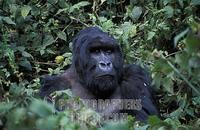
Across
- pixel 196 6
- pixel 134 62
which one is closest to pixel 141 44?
pixel 134 62

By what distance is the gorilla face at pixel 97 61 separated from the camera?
4332 millimetres

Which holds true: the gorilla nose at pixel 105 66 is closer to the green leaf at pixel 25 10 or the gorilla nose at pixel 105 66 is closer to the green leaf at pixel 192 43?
the green leaf at pixel 25 10

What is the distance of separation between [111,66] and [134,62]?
88cm

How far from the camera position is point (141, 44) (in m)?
5.36

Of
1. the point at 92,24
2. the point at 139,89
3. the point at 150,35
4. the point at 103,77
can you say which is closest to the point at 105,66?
the point at 103,77

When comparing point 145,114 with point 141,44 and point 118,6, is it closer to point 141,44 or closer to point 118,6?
point 141,44

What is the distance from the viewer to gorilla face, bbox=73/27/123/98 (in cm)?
433

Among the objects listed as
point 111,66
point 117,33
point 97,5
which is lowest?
point 111,66

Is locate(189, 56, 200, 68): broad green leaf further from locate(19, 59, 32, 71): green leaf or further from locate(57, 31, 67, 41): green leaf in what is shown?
locate(57, 31, 67, 41): green leaf

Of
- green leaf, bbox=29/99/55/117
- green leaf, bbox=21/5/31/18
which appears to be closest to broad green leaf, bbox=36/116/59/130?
green leaf, bbox=29/99/55/117

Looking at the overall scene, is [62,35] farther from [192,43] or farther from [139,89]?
[192,43]

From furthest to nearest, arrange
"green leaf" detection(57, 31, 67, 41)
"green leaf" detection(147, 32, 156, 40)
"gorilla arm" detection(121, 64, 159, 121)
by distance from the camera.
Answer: "green leaf" detection(57, 31, 67, 41) < "green leaf" detection(147, 32, 156, 40) < "gorilla arm" detection(121, 64, 159, 121)

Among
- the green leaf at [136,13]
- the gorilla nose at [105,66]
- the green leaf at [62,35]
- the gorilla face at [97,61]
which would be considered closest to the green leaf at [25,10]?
the green leaf at [62,35]

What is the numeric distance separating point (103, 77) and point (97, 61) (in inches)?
6.8
